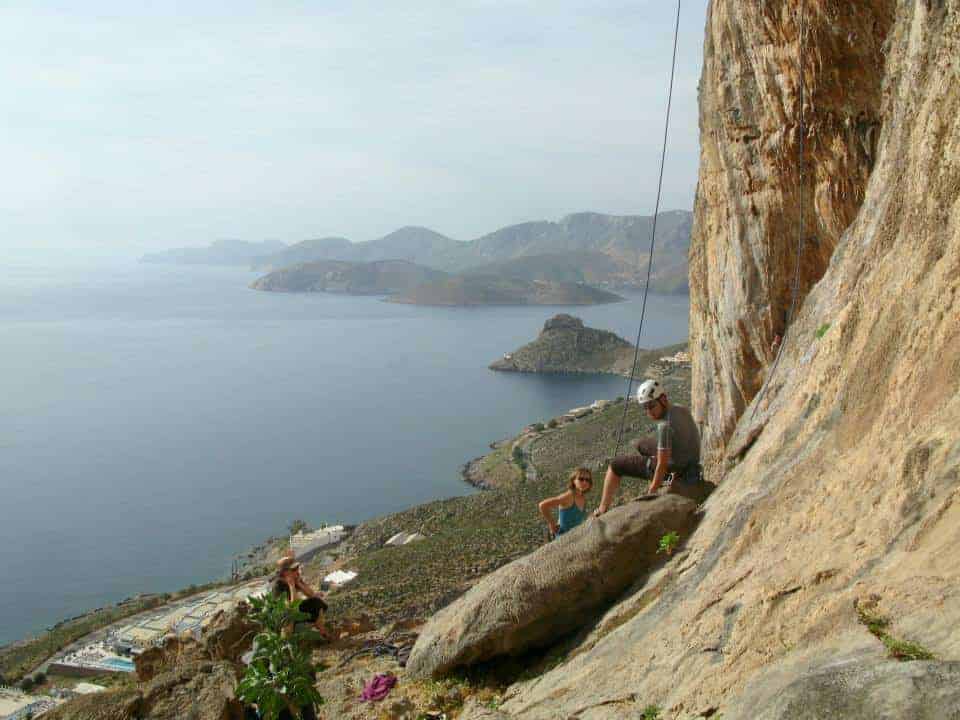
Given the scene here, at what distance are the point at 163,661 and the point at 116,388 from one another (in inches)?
3521

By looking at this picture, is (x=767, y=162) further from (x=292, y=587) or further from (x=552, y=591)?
(x=292, y=587)

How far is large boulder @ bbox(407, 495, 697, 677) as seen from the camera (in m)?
6.91

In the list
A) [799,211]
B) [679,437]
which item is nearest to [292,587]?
[679,437]

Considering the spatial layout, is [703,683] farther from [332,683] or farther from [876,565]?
[332,683]

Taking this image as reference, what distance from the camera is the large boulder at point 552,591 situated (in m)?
6.91

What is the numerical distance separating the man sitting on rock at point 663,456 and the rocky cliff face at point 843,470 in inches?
17.7

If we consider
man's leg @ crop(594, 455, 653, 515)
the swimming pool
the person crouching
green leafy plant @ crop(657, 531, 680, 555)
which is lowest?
the swimming pool

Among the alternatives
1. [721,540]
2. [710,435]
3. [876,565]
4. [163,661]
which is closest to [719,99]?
[710,435]

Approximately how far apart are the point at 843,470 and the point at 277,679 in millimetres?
4417

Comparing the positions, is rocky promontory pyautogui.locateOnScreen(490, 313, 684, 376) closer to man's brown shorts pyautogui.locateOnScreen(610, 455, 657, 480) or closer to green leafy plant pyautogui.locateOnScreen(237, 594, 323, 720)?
man's brown shorts pyautogui.locateOnScreen(610, 455, 657, 480)

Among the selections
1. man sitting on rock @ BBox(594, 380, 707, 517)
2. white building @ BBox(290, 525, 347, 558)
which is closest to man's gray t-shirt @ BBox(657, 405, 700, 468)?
man sitting on rock @ BBox(594, 380, 707, 517)

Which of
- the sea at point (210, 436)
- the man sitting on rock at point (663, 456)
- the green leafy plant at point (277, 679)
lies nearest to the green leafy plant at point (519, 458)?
the sea at point (210, 436)

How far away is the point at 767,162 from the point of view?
11.2 metres

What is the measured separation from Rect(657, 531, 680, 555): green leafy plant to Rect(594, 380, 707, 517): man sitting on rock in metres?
0.74
